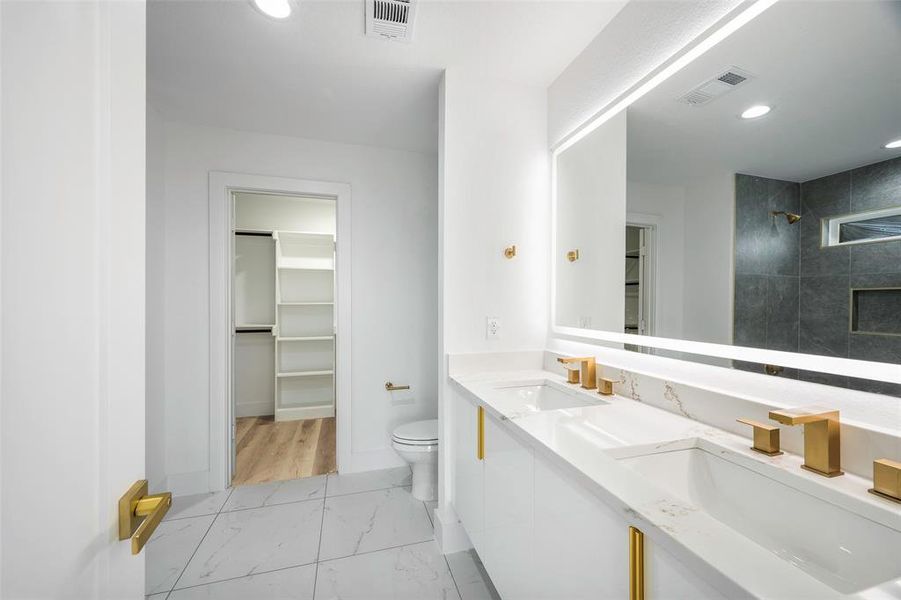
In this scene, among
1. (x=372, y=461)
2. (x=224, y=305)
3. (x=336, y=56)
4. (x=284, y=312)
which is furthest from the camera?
(x=284, y=312)

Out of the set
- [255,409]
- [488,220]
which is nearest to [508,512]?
[488,220]

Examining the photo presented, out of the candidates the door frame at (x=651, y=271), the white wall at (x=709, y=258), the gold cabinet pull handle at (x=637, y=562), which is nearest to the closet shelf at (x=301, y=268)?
the door frame at (x=651, y=271)

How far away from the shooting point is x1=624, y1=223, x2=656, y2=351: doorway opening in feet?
4.64

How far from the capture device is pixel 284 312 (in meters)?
3.75

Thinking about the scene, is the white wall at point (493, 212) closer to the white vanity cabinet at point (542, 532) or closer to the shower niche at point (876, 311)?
the white vanity cabinet at point (542, 532)

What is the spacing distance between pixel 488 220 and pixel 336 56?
1.06 m

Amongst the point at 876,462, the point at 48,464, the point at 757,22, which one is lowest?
the point at 876,462

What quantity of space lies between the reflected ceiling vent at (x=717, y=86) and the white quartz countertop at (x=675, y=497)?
101 centimetres

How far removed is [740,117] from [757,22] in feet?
0.77

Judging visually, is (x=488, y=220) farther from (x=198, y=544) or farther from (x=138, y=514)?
(x=198, y=544)

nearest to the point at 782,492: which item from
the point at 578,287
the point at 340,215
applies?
the point at 578,287

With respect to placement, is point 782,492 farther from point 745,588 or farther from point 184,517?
point 184,517

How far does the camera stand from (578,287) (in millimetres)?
1746

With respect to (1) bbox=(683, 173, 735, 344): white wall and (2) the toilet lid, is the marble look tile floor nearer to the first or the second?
(2) the toilet lid
